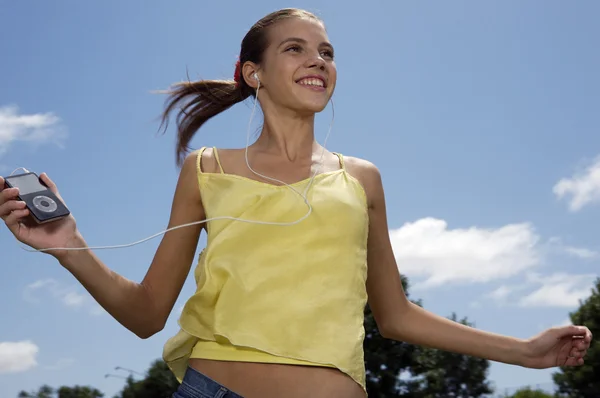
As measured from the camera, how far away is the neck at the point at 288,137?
3.83m

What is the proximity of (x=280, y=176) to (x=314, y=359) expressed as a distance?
94cm

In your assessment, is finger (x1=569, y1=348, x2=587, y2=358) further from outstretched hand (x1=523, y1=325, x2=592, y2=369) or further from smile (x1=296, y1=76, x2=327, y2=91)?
smile (x1=296, y1=76, x2=327, y2=91)

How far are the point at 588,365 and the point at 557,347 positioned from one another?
102 ft

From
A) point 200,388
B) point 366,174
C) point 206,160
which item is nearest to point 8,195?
point 206,160

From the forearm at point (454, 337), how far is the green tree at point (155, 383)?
4060 centimetres

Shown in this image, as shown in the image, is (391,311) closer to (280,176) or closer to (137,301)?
(280,176)

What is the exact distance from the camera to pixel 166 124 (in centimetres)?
452

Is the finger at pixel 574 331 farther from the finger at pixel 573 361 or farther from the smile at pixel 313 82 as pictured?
the smile at pixel 313 82

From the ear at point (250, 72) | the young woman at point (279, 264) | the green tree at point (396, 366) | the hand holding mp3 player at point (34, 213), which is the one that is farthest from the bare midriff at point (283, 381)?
the green tree at point (396, 366)

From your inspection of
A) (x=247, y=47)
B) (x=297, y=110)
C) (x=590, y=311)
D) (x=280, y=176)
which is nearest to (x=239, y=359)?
(x=280, y=176)

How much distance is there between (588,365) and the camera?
106 feet

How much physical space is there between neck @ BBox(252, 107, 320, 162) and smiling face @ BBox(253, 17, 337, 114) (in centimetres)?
7

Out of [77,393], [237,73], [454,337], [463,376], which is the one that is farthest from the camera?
[77,393]

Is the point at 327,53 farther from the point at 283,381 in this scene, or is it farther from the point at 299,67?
the point at 283,381
